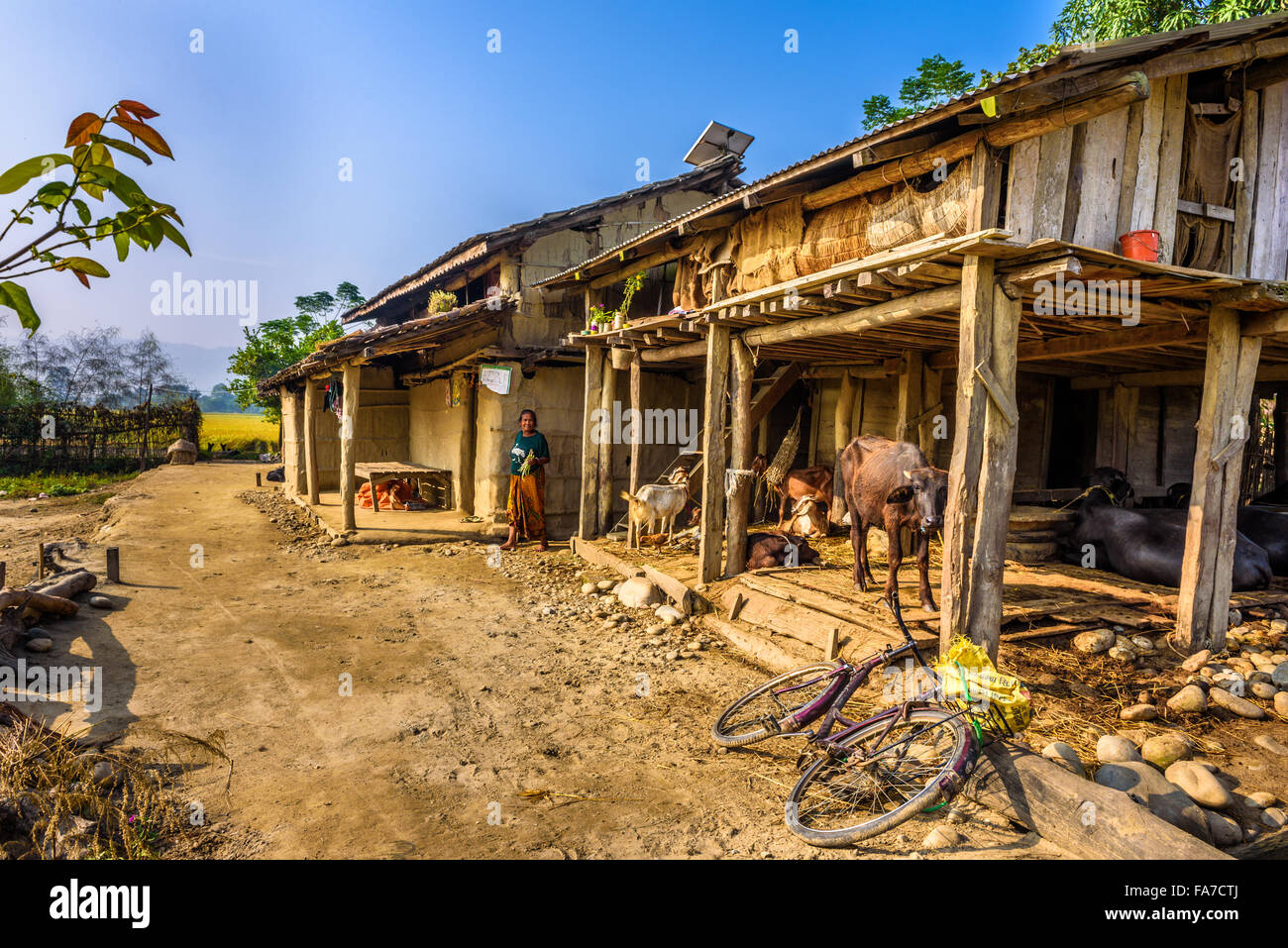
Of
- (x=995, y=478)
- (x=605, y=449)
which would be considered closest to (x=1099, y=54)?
(x=995, y=478)

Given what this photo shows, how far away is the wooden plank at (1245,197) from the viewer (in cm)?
575

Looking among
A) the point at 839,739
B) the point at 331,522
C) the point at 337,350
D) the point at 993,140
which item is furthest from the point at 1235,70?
the point at 331,522

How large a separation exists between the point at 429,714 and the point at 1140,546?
287 inches

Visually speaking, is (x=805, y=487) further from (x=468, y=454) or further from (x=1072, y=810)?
(x=1072, y=810)

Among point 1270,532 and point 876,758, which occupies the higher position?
point 1270,532

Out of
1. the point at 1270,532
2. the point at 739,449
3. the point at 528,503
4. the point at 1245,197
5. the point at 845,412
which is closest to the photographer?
the point at 1245,197

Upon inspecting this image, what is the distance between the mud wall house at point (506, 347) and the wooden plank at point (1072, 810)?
919cm

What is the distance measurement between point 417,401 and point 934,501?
44.1 ft

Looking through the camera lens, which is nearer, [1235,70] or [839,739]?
[839,739]

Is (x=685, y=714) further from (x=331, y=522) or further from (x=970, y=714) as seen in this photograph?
(x=331, y=522)

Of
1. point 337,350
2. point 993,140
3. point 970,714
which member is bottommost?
point 970,714

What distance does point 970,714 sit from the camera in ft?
11.4

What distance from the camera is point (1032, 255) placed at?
4.56 metres
